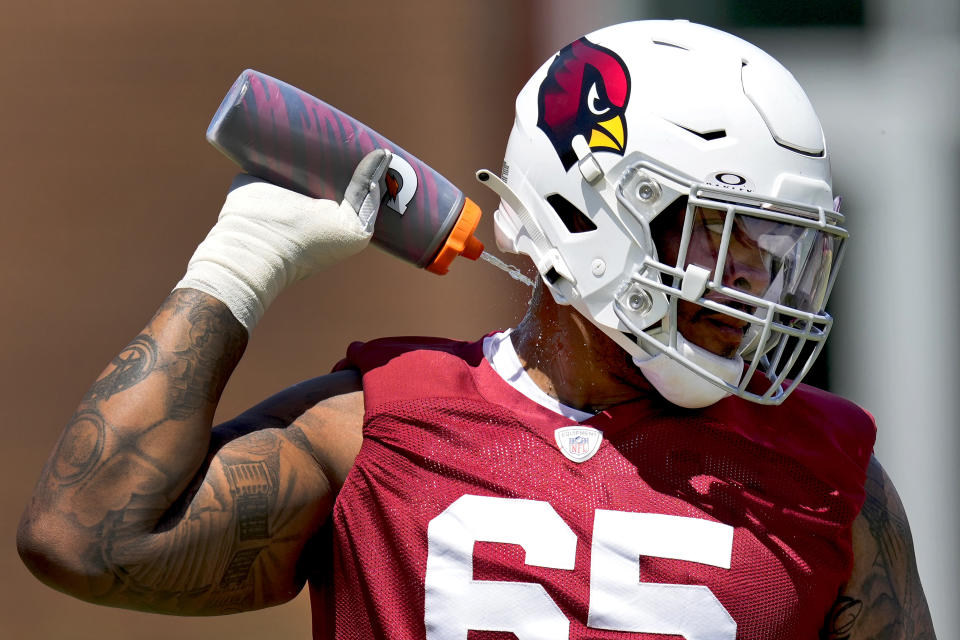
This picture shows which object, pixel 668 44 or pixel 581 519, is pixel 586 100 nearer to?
pixel 668 44

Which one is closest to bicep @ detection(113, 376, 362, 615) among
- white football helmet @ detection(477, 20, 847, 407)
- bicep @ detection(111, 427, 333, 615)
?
bicep @ detection(111, 427, 333, 615)

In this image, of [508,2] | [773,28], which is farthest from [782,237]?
[773,28]

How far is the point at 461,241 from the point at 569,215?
0.64 feet

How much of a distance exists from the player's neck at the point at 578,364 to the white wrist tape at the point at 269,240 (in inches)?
12.1

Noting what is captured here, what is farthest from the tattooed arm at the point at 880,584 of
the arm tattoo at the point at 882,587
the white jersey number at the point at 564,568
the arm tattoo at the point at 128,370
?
the arm tattoo at the point at 128,370

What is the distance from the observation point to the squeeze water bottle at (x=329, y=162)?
175cm

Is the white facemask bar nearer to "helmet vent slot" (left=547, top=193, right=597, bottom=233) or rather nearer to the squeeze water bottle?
"helmet vent slot" (left=547, top=193, right=597, bottom=233)

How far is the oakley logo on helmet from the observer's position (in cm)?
164

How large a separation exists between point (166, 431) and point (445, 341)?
0.51m

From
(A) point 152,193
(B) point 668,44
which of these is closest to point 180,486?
(B) point 668,44

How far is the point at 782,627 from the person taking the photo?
1.63 m

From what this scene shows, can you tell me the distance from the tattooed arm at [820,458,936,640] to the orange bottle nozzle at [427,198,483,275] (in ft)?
2.28

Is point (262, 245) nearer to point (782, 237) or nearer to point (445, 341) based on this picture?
point (445, 341)

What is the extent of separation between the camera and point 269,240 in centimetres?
171
